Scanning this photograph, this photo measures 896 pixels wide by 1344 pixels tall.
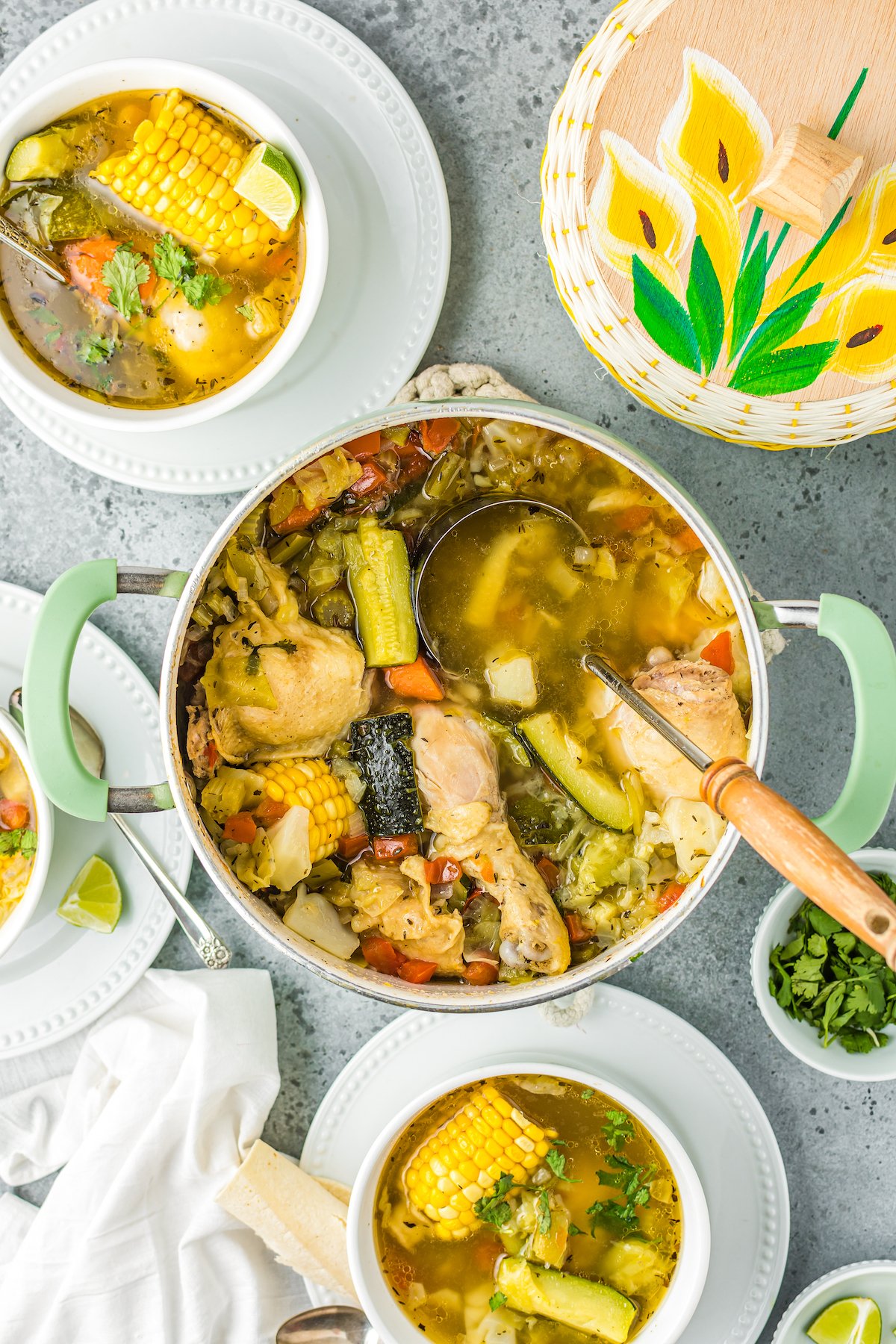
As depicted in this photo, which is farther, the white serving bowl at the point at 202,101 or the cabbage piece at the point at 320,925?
the cabbage piece at the point at 320,925

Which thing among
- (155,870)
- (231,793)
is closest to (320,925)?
(231,793)

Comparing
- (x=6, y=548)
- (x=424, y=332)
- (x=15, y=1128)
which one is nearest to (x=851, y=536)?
(x=424, y=332)

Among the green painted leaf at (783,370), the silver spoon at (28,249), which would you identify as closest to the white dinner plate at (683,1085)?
the green painted leaf at (783,370)

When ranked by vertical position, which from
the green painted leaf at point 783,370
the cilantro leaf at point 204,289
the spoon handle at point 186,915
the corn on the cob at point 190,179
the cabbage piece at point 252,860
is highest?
the green painted leaf at point 783,370

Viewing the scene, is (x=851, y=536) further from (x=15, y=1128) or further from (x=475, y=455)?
(x=15, y=1128)

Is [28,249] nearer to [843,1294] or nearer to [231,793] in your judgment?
[231,793]

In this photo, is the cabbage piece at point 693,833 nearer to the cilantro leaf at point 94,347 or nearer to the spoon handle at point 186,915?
the spoon handle at point 186,915
